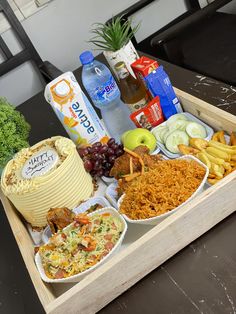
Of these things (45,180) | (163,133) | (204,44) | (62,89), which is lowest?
(204,44)

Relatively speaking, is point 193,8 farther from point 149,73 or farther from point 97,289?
point 97,289

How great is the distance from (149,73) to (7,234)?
61cm

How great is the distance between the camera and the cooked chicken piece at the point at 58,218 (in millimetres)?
947

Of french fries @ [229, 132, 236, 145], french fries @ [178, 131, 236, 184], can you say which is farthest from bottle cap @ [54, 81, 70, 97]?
french fries @ [229, 132, 236, 145]

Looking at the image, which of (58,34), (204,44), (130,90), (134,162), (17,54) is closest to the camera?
(134,162)

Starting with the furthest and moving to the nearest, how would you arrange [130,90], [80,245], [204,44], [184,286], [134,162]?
[204,44] < [130,90] < [134,162] < [80,245] < [184,286]

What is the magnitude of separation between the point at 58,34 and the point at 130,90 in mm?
1445

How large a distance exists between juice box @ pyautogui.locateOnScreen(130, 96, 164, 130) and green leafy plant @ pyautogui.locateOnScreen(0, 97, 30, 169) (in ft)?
1.09

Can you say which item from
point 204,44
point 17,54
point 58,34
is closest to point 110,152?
point 204,44

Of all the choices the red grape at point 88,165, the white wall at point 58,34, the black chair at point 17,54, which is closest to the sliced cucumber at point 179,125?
the red grape at point 88,165

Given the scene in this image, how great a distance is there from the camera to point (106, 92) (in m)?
1.16

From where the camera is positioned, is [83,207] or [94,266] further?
[83,207]

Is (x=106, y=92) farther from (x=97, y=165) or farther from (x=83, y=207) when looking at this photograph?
(x=83, y=207)

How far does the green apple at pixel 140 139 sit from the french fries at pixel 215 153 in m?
0.09
